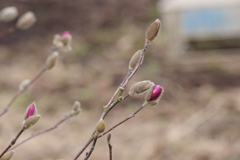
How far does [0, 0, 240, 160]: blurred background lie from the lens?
1811 mm

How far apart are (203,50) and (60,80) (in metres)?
1.00

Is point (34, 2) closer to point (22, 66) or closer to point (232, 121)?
point (22, 66)

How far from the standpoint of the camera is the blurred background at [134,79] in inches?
71.3

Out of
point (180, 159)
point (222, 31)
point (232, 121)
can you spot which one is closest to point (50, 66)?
point (180, 159)

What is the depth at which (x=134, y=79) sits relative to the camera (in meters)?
2.58

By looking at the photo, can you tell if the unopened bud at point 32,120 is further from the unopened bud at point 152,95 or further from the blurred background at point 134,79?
the blurred background at point 134,79

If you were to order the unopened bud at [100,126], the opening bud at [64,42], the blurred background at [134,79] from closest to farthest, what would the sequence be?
the unopened bud at [100,126] → the opening bud at [64,42] → the blurred background at [134,79]

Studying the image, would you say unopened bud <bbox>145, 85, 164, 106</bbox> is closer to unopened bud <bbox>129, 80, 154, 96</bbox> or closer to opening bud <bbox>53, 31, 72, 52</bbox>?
unopened bud <bbox>129, 80, 154, 96</bbox>

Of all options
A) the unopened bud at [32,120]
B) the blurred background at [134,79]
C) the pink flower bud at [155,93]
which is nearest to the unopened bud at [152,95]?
the pink flower bud at [155,93]

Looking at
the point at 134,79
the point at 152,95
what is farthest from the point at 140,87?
the point at 134,79

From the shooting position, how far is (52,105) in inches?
92.8

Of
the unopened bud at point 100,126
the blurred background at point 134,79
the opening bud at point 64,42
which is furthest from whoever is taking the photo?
the blurred background at point 134,79

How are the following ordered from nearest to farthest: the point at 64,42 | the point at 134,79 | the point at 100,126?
the point at 100,126
the point at 64,42
the point at 134,79

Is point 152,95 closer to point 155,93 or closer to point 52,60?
point 155,93
